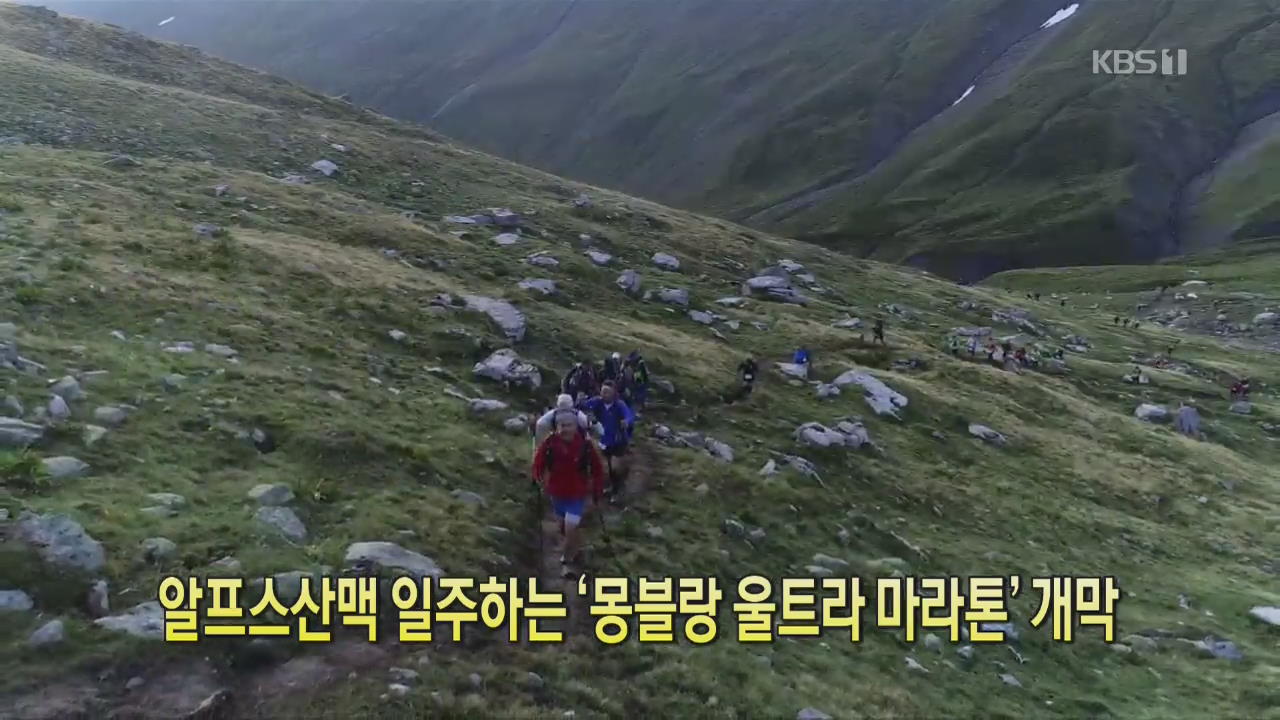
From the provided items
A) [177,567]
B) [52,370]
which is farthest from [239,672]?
[52,370]

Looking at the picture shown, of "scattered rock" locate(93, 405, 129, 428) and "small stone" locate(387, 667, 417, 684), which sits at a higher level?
"scattered rock" locate(93, 405, 129, 428)

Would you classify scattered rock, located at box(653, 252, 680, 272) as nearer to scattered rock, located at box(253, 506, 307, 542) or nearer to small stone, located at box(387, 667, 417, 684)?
scattered rock, located at box(253, 506, 307, 542)

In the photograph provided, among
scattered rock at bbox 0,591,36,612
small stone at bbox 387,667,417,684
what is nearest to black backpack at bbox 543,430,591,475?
small stone at bbox 387,667,417,684

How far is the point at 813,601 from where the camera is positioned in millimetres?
17375

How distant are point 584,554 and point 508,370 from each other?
36.2 feet

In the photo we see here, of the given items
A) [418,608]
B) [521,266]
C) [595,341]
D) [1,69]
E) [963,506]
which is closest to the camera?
[418,608]

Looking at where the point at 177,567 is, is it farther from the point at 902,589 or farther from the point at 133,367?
the point at 902,589

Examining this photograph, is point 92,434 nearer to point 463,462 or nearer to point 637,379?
point 463,462

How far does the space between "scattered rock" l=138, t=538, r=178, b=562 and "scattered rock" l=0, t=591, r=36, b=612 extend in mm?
1556

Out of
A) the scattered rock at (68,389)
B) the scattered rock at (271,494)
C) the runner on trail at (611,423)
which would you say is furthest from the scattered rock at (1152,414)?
the scattered rock at (68,389)

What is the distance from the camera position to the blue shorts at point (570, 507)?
14781 mm

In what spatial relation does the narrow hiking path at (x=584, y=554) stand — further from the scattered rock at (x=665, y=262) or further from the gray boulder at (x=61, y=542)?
the scattered rock at (x=665, y=262)

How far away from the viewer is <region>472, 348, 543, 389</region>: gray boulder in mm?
25812

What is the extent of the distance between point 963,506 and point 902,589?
8.81m
